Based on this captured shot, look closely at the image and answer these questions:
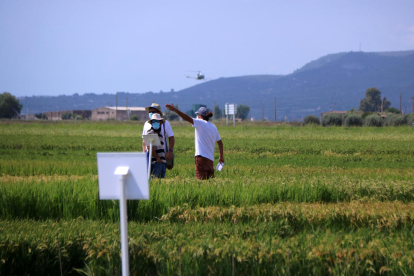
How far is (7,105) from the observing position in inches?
4653

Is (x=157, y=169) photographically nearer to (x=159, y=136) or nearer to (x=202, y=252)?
(x=159, y=136)

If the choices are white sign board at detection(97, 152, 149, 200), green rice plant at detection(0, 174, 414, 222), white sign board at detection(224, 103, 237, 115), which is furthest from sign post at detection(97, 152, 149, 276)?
white sign board at detection(224, 103, 237, 115)

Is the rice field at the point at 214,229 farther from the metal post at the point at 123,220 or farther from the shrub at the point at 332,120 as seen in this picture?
the shrub at the point at 332,120

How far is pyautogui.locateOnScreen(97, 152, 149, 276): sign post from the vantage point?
3.90m

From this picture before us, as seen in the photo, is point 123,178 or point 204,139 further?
point 204,139

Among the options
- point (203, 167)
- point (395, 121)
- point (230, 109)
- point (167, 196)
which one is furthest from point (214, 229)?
point (230, 109)

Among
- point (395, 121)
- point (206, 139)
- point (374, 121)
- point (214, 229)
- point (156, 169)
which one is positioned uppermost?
point (206, 139)

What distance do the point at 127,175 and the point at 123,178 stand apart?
0.06 m

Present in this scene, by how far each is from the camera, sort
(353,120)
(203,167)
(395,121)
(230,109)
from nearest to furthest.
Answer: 1. (203,167)
2. (395,121)
3. (353,120)
4. (230,109)

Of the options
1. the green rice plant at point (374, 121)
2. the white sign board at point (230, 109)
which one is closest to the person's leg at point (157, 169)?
the green rice plant at point (374, 121)

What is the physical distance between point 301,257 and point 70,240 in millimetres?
2941

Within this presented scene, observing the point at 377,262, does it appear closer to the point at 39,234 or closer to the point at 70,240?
the point at 70,240

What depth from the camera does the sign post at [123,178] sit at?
12.8 ft

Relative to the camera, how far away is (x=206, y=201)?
8508 millimetres
